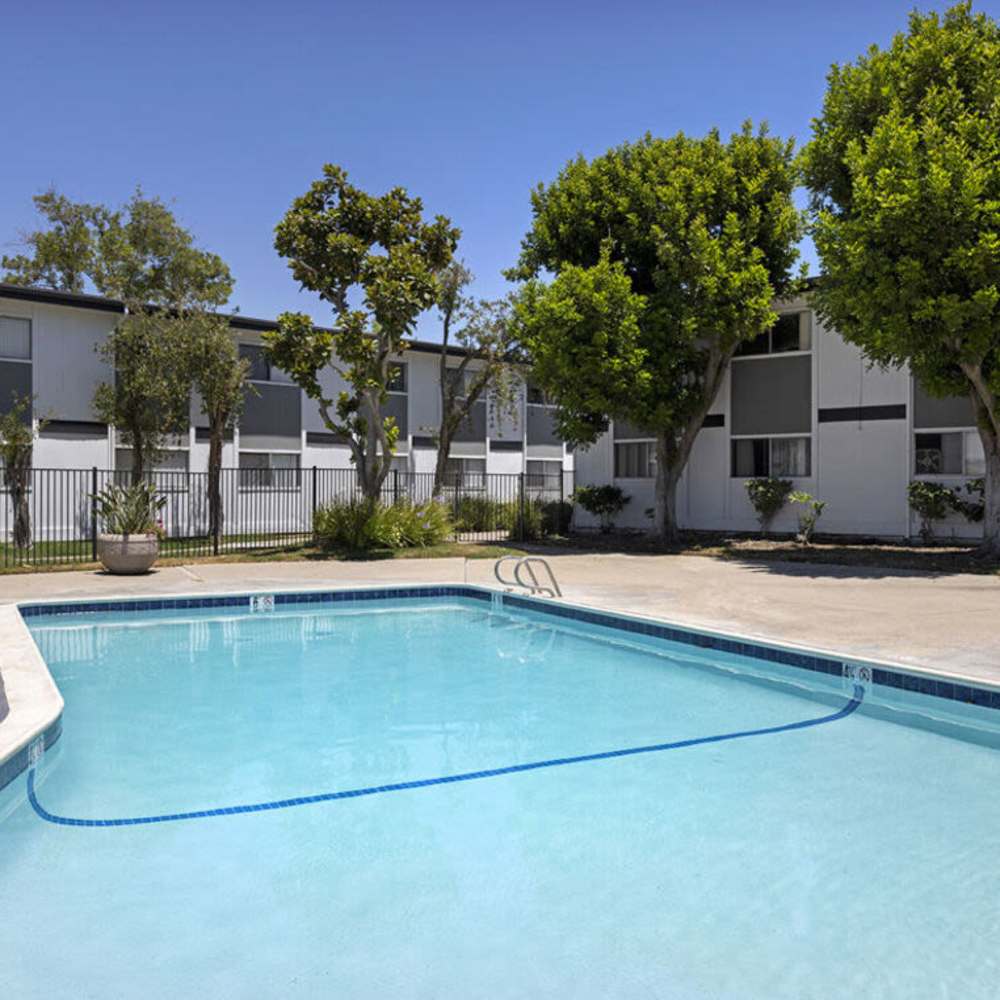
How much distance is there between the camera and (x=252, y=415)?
25.2m

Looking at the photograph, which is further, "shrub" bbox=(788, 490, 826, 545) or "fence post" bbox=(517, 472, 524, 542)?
"fence post" bbox=(517, 472, 524, 542)

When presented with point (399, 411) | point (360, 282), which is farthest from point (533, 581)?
point (399, 411)

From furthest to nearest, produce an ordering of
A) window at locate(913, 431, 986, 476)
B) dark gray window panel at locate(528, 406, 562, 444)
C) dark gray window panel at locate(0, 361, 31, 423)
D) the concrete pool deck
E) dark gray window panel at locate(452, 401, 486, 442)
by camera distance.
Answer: dark gray window panel at locate(528, 406, 562, 444) < dark gray window panel at locate(452, 401, 486, 442) < dark gray window panel at locate(0, 361, 31, 423) < window at locate(913, 431, 986, 476) < the concrete pool deck

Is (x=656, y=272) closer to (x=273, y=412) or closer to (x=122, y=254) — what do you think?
(x=273, y=412)

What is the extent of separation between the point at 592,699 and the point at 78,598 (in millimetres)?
7342

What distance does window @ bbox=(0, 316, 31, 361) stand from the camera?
2144 cm

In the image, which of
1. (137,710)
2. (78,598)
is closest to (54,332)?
(78,598)

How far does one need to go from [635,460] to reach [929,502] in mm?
8459

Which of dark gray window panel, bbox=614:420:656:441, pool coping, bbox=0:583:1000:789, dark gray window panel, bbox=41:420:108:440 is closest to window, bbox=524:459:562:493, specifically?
dark gray window panel, bbox=614:420:656:441

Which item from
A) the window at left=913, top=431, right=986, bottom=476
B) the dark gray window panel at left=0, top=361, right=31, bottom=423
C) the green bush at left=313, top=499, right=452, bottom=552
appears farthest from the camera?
the dark gray window panel at left=0, top=361, right=31, bottom=423

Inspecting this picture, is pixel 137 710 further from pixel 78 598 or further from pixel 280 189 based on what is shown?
pixel 280 189

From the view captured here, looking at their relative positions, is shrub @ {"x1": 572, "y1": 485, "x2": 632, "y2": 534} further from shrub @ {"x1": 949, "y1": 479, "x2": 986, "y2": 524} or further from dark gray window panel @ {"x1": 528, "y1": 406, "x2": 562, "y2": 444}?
shrub @ {"x1": 949, "y1": 479, "x2": 986, "y2": 524}

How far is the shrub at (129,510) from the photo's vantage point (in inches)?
590

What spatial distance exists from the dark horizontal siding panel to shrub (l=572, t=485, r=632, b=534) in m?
6.01
